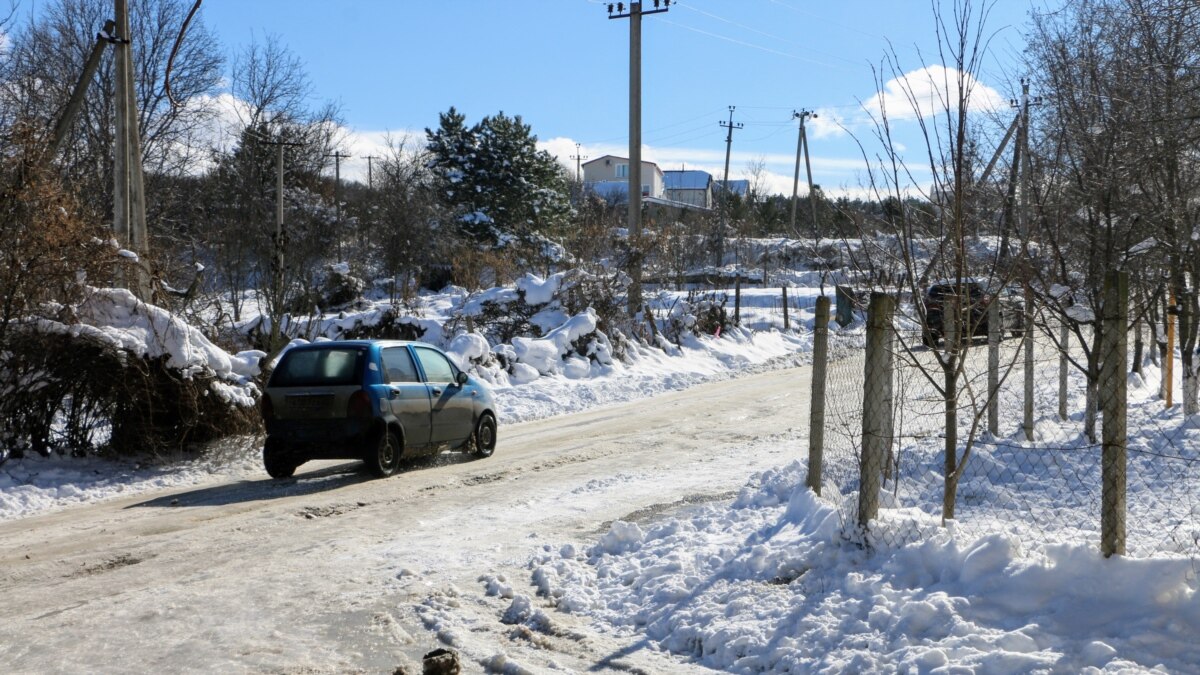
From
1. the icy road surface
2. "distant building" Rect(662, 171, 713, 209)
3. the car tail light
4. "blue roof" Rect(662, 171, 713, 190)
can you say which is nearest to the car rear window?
the car tail light

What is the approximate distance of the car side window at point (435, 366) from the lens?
1289 cm

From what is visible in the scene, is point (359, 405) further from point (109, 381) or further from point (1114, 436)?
point (1114, 436)

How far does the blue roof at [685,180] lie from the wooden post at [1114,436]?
411 feet

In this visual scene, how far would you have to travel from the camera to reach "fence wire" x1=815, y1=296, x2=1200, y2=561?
21.6ft

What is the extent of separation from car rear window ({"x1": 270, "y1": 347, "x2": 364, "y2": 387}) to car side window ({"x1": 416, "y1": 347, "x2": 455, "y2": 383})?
1204 mm

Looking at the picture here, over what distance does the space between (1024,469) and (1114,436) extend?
5246mm

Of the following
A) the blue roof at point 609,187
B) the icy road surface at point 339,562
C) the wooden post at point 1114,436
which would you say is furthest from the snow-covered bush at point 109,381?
the blue roof at point 609,187

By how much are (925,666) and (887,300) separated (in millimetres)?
2542

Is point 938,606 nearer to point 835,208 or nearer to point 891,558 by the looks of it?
point 891,558

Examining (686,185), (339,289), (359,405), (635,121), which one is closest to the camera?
(359,405)

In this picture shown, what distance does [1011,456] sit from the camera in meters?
10.9

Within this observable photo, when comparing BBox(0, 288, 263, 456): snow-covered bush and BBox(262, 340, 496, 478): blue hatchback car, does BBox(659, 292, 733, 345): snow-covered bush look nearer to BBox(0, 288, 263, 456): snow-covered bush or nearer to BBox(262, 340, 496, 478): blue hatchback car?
BBox(262, 340, 496, 478): blue hatchback car

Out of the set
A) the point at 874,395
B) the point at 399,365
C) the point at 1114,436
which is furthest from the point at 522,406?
the point at 1114,436

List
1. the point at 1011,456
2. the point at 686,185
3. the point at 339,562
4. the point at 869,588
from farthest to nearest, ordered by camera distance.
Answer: the point at 686,185 < the point at 1011,456 < the point at 339,562 < the point at 869,588
